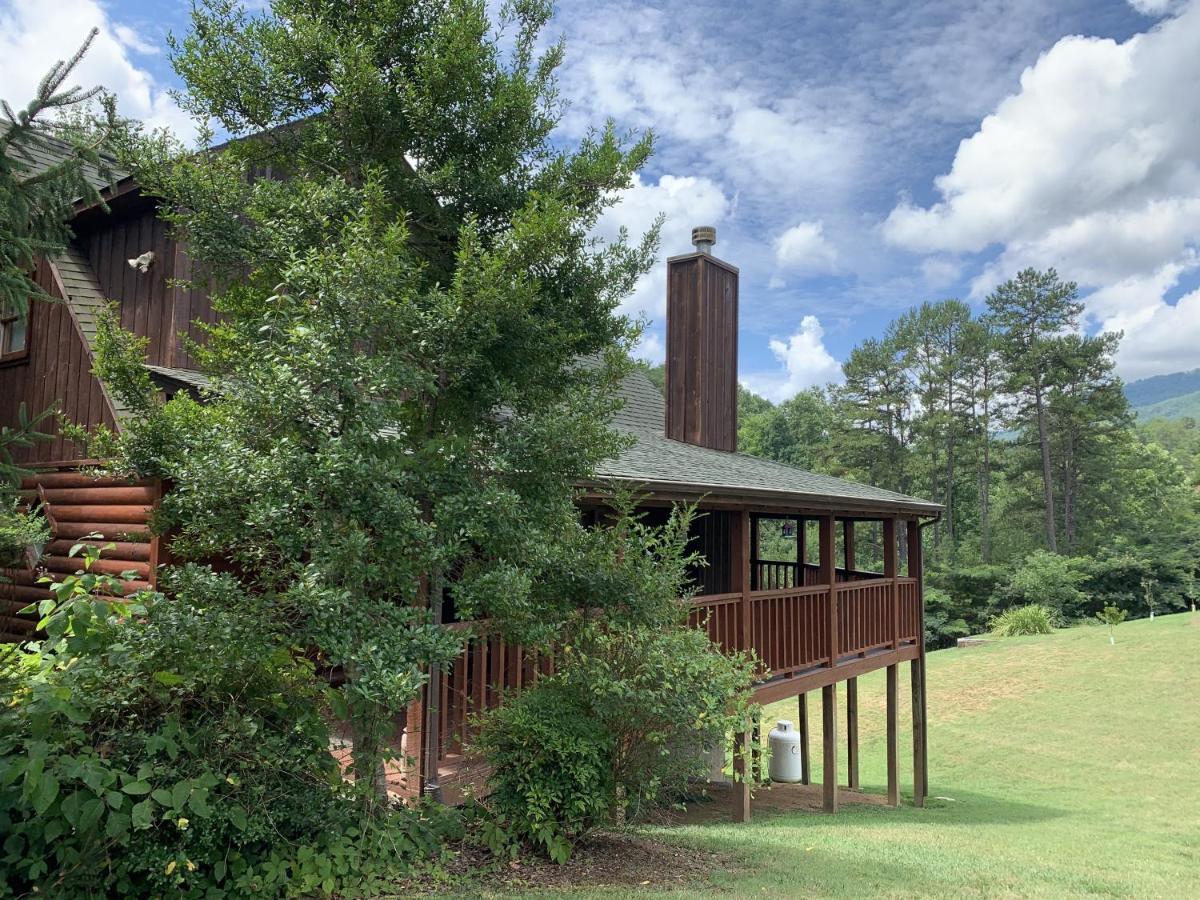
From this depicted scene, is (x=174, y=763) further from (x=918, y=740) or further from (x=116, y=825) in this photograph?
(x=918, y=740)

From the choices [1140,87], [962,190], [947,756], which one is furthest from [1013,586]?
[962,190]

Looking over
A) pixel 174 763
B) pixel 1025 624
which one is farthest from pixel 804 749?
pixel 1025 624

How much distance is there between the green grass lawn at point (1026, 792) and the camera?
6.09 m

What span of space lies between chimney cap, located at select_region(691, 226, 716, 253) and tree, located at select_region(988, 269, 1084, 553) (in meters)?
34.9

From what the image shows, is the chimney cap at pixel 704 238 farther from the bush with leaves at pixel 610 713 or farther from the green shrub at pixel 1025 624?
the green shrub at pixel 1025 624

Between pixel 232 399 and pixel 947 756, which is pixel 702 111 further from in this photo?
pixel 947 756

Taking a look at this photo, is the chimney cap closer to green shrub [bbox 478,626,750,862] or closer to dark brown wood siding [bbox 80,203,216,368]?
dark brown wood siding [bbox 80,203,216,368]

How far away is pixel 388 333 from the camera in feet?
16.3

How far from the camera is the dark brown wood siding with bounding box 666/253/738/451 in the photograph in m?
13.6

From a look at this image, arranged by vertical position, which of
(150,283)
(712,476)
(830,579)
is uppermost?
(150,283)

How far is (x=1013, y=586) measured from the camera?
36.8 meters

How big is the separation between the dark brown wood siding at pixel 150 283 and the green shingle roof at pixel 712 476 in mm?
4195

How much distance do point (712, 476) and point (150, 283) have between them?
5.94 meters

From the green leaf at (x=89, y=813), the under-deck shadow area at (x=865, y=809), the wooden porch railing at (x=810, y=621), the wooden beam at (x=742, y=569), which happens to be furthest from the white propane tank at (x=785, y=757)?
the green leaf at (x=89, y=813)
